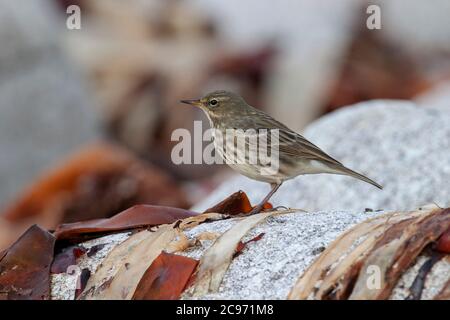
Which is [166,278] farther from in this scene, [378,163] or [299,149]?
[378,163]

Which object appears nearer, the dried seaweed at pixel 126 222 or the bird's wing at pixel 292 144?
the dried seaweed at pixel 126 222

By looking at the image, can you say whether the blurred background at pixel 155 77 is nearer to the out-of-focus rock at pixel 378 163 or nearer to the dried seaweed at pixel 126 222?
the out-of-focus rock at pixel 378 163

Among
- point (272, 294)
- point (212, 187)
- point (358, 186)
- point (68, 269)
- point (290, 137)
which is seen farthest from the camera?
point (212, 187)

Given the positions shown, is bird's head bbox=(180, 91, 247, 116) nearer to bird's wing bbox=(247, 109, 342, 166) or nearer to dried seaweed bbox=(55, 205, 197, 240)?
bird's wing bbox=(247, 109, 342, 166)

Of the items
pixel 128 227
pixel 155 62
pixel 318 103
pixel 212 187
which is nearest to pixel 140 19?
pixel 155 62

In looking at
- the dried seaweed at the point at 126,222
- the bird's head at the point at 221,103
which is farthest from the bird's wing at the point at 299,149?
the dried seaweed at the point at 126,222

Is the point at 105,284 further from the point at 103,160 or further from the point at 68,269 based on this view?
the point at 103,160
